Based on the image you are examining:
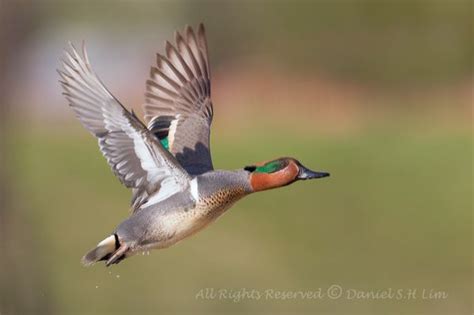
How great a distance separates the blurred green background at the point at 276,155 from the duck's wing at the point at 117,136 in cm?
201

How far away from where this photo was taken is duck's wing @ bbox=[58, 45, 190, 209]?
9.53 feet

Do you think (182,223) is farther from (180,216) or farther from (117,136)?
(117,136)

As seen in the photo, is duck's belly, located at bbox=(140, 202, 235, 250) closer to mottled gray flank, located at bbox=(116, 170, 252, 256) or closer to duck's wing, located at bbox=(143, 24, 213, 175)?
mottled gray flank, located at bbox=(116, 170, 252, 256)

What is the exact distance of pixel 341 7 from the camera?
12.1 metres

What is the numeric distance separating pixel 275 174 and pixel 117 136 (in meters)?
0.39

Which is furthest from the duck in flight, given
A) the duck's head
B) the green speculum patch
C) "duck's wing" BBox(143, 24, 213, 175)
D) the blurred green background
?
the blurred green background

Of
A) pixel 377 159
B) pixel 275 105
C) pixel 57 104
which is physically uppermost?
pixel 57 104

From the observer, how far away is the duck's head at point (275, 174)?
2947mm

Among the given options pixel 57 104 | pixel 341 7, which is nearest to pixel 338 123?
pixel 341 7

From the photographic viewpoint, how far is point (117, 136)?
2.96 meters

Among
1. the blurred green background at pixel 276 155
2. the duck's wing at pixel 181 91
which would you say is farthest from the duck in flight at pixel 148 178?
the blurred green background at pixel 276 155

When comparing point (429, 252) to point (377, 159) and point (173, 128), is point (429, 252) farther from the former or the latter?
point (173, 128)

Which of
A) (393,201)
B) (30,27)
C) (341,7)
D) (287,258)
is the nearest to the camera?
(287,258)

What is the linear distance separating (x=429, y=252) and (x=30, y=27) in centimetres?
411
